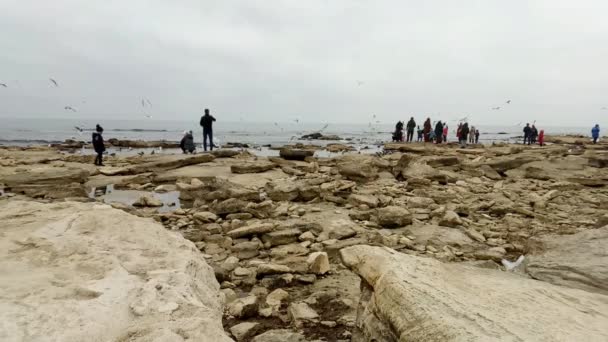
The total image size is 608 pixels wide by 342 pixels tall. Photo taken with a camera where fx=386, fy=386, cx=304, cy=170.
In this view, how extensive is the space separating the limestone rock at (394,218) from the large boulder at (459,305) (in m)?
3.91

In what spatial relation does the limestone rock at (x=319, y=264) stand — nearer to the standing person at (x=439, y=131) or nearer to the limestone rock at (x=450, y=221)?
the limestone rock at (x=450, y=221)

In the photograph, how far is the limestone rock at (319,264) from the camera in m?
5.21

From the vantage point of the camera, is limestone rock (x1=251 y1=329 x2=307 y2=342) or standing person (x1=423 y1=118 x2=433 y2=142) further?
standing person (x1=423 y1=118 x2=433 y2=142)

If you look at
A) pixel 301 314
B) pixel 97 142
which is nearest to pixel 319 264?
pixel 301 314

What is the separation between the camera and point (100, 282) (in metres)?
3.00

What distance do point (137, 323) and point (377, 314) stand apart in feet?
5.57

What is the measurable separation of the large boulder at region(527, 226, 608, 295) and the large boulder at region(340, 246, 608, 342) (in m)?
0.53

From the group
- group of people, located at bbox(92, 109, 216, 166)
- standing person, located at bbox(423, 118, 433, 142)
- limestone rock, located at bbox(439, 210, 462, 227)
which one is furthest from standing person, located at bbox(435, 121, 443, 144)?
limestone rock, located at bbox(439, 210, 462, 227)

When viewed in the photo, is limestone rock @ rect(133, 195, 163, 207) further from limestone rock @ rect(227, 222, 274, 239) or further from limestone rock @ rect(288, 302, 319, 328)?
limestone rock @ rect(288, 302, 319, 328)

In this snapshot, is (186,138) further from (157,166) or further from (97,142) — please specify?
(157,166)

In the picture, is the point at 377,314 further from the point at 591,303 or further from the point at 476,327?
the point at 591,303

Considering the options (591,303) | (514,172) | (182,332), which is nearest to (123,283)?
(182,332)

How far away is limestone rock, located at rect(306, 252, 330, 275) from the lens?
5.21 m

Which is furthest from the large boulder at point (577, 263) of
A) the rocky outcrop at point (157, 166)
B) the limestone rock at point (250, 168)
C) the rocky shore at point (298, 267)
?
the rocky outcrop at point (157, 166)
